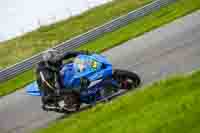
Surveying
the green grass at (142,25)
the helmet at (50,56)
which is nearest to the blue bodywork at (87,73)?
the helmet at (50,56)

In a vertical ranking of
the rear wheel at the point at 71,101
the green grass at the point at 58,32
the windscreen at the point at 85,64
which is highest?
the windscreen at the point at 85,64

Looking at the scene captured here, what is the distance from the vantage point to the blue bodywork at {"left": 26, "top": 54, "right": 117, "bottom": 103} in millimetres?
14812

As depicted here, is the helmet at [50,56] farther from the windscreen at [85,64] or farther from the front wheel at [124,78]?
the front wheel at [124,78]

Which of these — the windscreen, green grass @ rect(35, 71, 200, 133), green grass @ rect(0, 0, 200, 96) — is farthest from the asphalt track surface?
green grass @ rect(35, 71, 200, 133)

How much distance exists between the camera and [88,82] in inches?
586

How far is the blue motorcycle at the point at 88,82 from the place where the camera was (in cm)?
1482

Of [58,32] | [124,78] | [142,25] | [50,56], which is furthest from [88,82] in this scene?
[58,32]

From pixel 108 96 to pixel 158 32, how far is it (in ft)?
26.0

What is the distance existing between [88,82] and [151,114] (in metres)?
4.32

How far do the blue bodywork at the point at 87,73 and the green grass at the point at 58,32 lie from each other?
9.83m

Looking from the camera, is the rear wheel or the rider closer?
the rider

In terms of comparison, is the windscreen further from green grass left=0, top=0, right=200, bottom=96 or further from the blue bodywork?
green grass left=0, top=0, right=200, bottom=96

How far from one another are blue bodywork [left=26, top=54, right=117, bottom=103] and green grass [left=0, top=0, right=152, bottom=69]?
9.83 meters

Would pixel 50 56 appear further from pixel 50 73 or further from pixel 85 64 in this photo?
pixel 85 64
